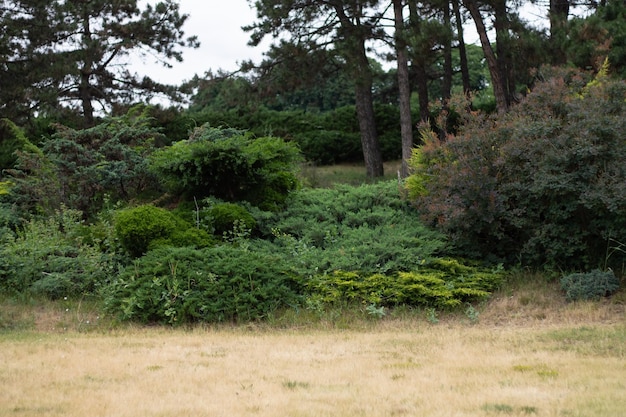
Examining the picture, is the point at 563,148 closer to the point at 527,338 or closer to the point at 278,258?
the point at 527,338

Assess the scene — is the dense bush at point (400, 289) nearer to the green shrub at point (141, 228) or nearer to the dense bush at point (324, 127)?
the green shrub at point (141, 228)

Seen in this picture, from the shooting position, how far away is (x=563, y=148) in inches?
420

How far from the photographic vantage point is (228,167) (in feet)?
43.1

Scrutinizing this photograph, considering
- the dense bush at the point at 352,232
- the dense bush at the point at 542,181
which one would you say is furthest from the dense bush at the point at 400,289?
the dense bush at the point at 542,181

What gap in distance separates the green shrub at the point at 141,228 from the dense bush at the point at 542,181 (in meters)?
4.49

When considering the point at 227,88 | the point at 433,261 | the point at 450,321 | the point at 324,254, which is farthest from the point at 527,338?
the point at 227,88

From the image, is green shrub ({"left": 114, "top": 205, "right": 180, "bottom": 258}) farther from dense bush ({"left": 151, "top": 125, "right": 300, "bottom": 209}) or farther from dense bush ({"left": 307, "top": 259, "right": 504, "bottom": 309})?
dense bush ({"left": 307, "top": 259, "right": 504, "bottom": 309})

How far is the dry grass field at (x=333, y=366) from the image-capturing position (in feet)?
18.8

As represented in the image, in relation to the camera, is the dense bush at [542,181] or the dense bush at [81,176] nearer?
the dense bush at [542,181]

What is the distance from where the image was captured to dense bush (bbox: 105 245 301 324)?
998 centimetres

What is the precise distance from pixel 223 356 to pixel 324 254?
13.3 ft

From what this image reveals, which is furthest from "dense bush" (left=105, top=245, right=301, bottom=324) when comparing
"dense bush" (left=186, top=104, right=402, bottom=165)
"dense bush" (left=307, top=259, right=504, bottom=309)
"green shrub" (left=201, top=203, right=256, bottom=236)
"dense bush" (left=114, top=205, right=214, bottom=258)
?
"dense bush" (left=186, top=104, right=402, bottom=165)

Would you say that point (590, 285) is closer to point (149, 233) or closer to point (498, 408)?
point (498, 408)

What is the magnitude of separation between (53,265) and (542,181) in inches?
313
